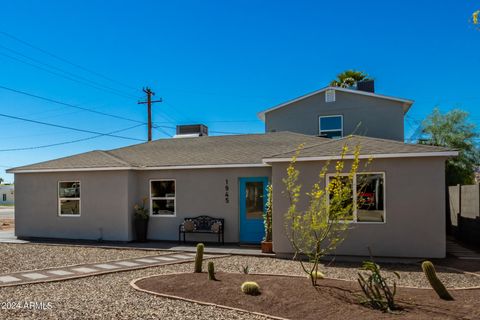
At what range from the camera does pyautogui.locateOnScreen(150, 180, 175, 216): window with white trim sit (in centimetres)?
1405

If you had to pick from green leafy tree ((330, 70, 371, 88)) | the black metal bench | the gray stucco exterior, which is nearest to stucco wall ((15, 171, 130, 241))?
the gray stucco exterior

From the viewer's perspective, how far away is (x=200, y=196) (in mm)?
13586

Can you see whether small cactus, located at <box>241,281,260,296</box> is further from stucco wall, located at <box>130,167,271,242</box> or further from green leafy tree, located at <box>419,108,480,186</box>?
green leafy tree, located at <box>419,108,480,186</box>

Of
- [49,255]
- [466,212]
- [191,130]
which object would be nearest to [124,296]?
[49,255]

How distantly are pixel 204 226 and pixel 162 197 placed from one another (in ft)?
6.98

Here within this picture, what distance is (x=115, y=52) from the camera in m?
19.3

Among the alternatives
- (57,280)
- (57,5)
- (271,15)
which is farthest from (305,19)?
(57,280)

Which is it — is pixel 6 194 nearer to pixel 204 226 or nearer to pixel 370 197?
pixel 204 226

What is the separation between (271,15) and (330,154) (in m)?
6.99

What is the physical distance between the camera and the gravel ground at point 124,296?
553 cm

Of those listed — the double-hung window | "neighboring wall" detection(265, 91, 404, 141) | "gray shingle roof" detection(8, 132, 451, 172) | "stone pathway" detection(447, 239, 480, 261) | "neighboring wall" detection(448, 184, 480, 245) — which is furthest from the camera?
"neighboring wall" detection(265, 91, 404, 141)

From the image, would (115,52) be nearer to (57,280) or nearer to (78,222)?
(78,222)

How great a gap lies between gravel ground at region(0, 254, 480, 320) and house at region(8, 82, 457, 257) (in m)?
1.27

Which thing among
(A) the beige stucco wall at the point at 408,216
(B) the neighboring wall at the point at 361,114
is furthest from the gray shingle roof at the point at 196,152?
(B) the neighboring wall at the point at 361,114
